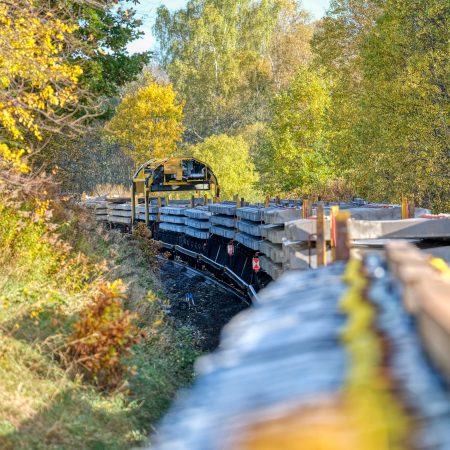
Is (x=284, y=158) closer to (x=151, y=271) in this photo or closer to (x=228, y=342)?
(x=151, y=271)

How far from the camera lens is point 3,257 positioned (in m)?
12.8

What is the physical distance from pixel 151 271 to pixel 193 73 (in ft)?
180

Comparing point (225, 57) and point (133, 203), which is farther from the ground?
point (225, 57)

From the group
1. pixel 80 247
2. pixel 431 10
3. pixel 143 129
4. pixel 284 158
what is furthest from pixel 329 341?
pixel 143 129

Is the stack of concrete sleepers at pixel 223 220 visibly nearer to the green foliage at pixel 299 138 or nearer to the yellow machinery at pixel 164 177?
the yellow machinery at pixel 164 177

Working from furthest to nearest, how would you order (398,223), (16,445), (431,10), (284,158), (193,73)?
1. (193,73)
2. (284,158)
3. (431,10)
4. (398,223)
5. (16,445)

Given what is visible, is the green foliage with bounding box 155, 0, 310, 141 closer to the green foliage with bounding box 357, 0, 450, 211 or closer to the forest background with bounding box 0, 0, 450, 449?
the forest background with bounding box 0, 0, 450, 449

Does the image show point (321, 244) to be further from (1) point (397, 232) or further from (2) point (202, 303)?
(2) point (202, 303)

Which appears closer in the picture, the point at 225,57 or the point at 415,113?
the point at 415,113

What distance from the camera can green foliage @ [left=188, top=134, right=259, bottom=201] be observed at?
61.7 metres

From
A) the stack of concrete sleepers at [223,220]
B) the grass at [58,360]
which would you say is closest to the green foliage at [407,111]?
the stack of concrete sleepers at [223,220]

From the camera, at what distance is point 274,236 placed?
14336mm

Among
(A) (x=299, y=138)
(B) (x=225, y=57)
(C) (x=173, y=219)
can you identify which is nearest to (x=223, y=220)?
(C) (x=173, y=219)

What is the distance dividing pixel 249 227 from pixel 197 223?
28.8ft
